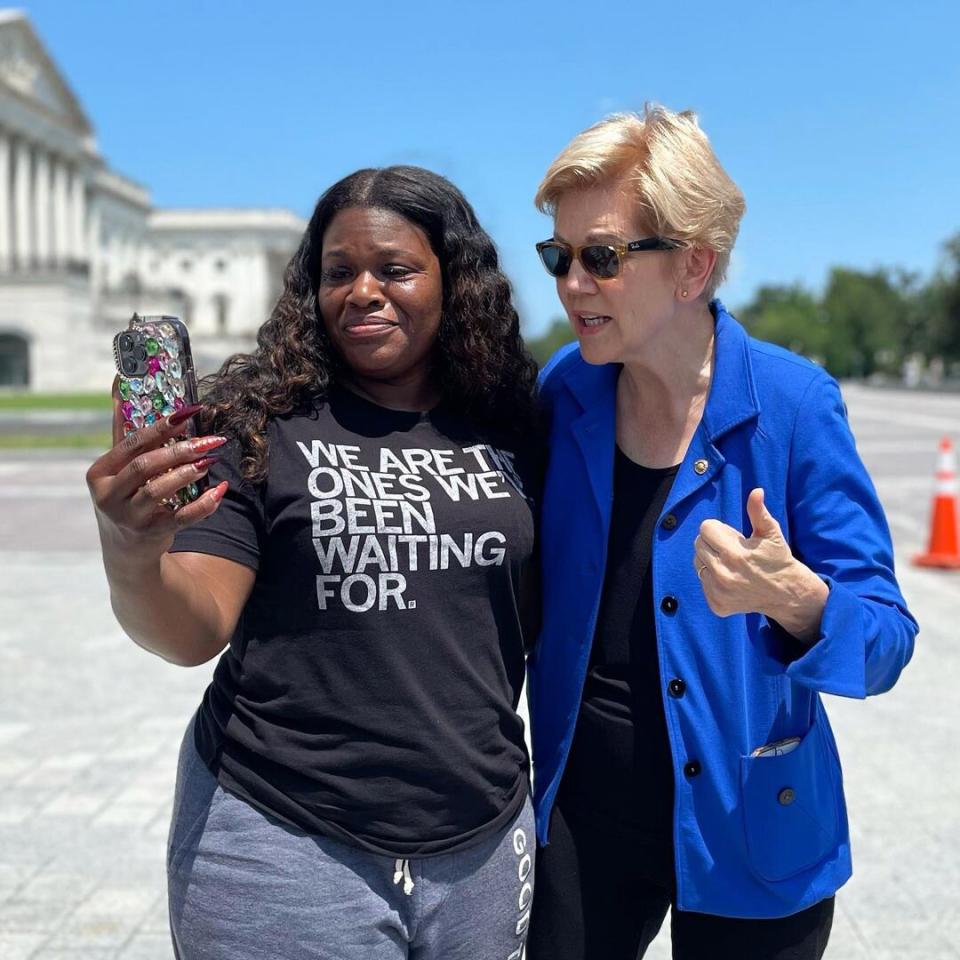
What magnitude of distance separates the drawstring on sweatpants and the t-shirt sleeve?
0.59m

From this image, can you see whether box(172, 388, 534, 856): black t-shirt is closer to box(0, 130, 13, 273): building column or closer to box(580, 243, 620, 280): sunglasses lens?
box(580, 243, 620, 280): sunglasses lens

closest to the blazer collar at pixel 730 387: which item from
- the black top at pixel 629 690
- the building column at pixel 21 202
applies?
the black top at pixel 629 690

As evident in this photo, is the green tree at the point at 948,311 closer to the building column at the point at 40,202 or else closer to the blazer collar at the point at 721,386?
the building column at the point at 40,202

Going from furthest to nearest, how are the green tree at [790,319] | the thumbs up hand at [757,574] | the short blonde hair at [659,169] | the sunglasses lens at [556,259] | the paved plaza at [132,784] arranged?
the green tree at [790,319]
the paved plaza at [132,784]
the sunglasses lens at [556,259]
the short blonde hair at [659,169]
the thumbs up hand at [757,574]

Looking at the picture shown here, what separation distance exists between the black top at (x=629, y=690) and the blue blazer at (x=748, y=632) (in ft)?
0.16

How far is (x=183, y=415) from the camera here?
170 centimetres

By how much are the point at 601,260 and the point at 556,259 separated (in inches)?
4.1

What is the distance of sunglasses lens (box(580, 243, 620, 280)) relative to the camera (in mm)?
2168

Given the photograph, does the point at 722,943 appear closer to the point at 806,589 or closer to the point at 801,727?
the point at 801,727

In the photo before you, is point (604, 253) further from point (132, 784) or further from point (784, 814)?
point (132, 784)

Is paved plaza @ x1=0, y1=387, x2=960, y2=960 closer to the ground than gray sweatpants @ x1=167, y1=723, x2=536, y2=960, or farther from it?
closer to the ground

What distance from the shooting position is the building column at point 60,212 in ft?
234

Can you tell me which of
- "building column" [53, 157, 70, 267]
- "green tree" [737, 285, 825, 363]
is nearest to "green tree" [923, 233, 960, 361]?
"green tree" [737, 285, 825, 363]

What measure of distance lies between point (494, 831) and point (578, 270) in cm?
108
